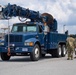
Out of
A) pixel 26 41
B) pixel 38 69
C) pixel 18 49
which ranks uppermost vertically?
pixel 26 41

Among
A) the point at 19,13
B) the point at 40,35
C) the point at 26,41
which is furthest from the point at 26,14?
the point at 26,41

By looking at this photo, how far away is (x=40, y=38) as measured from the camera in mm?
19844

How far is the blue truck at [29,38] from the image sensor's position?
61.5 ft

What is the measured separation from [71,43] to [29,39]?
3.41 metres

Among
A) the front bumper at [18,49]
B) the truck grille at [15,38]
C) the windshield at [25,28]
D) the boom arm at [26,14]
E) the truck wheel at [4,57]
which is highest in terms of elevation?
the boom arm at [26,14]

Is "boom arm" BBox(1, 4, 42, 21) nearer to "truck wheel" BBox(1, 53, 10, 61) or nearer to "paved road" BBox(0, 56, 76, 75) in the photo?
"truck wheel" BBox(1, 53, 10, 61)

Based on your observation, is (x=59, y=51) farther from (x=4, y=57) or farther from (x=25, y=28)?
(x=4, y=57)

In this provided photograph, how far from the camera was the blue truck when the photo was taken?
738 inches

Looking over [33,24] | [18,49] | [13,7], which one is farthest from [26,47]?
[13,7]

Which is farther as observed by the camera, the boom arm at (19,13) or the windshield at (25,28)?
the boom arm at (19,13)

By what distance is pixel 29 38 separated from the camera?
18938mm

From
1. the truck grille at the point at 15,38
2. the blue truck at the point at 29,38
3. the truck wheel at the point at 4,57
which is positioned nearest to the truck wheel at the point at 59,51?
the blue truck at the point at 29,38

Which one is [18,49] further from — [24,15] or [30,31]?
[24,15]

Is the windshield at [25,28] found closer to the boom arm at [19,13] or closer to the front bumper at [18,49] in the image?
the boom arm at [19,13]
